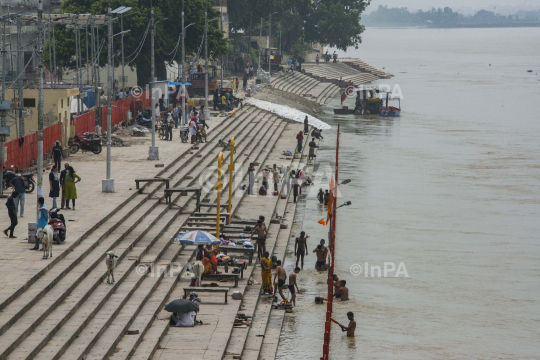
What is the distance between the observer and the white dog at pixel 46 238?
1833 cm

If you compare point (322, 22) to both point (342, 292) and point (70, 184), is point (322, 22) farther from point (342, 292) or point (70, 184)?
point (342, 292)

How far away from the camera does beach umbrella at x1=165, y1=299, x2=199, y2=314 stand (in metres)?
17.7

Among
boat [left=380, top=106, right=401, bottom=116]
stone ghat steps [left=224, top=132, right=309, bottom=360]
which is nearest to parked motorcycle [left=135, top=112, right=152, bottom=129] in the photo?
stone ghat steps [left=224, top=132, right=309, bottom=360]

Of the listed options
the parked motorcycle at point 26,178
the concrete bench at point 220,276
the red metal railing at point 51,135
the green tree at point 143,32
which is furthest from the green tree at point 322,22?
the concrete bench at point 220,276

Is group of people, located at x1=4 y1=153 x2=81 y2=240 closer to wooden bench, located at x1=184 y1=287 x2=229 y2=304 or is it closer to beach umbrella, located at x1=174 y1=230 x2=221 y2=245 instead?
beach umbrella, located at x1=174 y1=230 x2=221 y2=245

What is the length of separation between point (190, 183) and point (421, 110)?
54.7 m

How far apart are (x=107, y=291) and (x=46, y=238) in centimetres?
197

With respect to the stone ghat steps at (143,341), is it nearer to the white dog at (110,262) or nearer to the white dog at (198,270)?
the white dog at (110,262)

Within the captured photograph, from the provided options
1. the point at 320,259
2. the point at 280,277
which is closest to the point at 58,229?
the point at 280,277

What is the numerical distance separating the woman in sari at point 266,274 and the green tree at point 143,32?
3435cm

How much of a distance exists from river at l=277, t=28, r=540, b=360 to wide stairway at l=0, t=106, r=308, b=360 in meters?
3.75

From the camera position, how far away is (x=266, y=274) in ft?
70.0

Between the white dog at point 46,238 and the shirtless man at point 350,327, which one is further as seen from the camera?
the shirtless man at point 350,327

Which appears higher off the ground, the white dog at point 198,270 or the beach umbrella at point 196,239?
the beach umbrella at point 196,239
